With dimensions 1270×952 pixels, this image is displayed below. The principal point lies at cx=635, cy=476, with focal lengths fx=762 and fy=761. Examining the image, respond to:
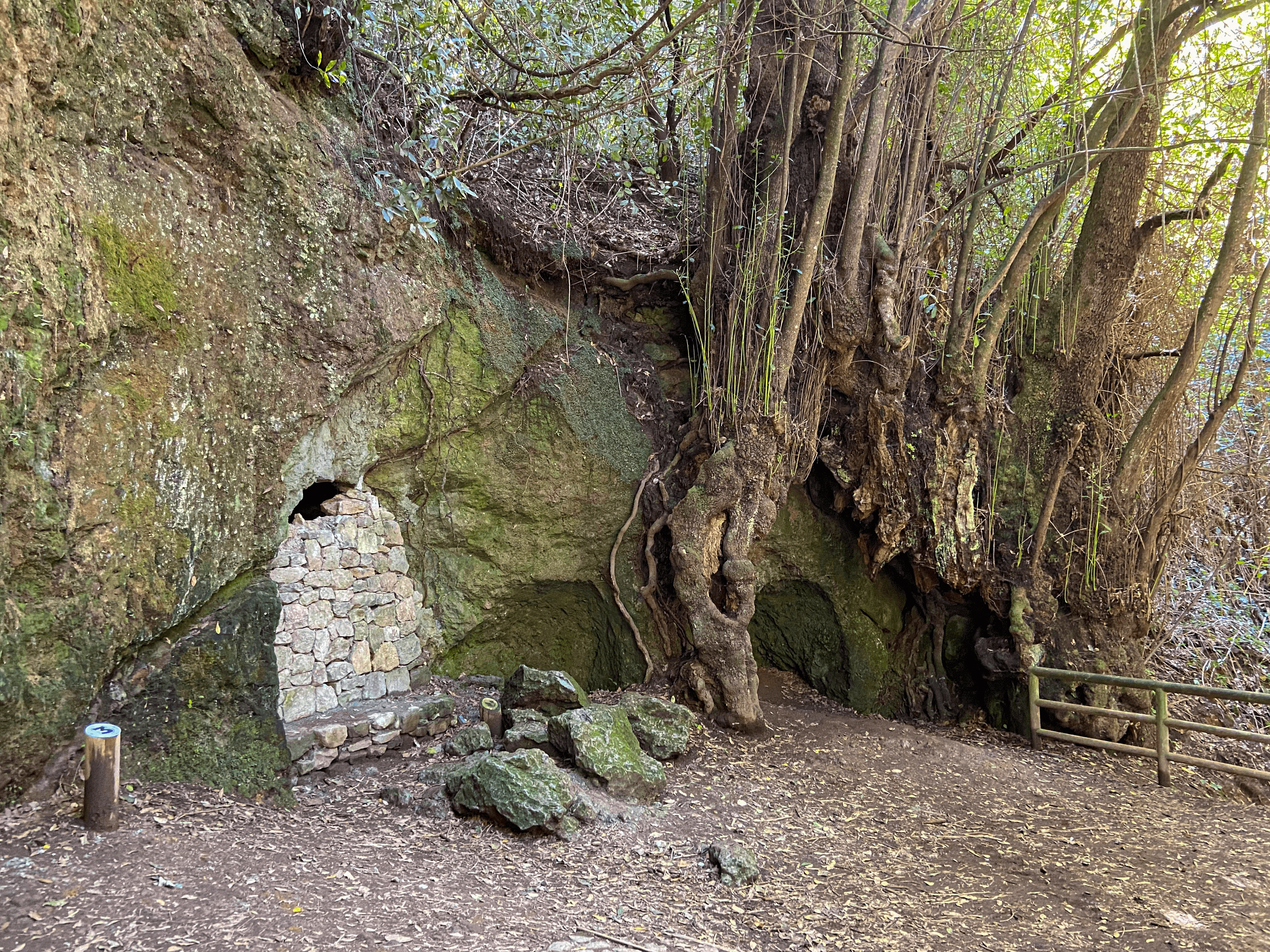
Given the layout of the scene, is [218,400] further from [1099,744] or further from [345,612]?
[1099,744]

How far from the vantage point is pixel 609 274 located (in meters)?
6.13

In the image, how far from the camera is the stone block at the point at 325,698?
424cm

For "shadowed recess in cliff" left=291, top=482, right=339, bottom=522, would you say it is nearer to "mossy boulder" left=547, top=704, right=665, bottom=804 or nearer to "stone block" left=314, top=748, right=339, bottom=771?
"stone block" left=314, top=748, right=339, bottom=771

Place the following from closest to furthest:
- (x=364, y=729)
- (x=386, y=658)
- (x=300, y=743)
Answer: (x=300, y=743) < (x=364, y=729) < (x=386, y=658)

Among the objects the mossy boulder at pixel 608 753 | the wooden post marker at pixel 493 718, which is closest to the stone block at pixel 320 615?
the wooden post marker at pixel 493 718

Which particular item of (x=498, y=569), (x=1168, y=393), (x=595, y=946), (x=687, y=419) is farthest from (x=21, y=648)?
(x=1168, y=393)

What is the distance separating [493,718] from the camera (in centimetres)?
446

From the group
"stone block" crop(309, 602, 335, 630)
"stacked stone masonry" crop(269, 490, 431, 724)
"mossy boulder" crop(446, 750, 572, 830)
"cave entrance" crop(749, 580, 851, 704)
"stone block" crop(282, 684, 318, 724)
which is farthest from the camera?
"cave entrance" crop(749, 580, 851, 704)

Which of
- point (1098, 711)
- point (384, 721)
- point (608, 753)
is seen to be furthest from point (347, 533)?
point (1098, 711)

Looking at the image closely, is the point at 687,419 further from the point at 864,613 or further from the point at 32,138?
the point at 32,138

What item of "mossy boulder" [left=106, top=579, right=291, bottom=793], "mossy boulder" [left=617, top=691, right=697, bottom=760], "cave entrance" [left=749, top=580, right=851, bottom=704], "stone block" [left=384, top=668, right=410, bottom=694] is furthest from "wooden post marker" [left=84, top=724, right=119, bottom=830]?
"cave entrance" [left=749, top=580, right=851, bottom=704]

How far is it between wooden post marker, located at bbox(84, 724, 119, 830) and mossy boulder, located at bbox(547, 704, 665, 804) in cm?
198

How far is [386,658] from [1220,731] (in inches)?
200

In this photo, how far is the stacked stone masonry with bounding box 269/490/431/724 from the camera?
4.20 meters
